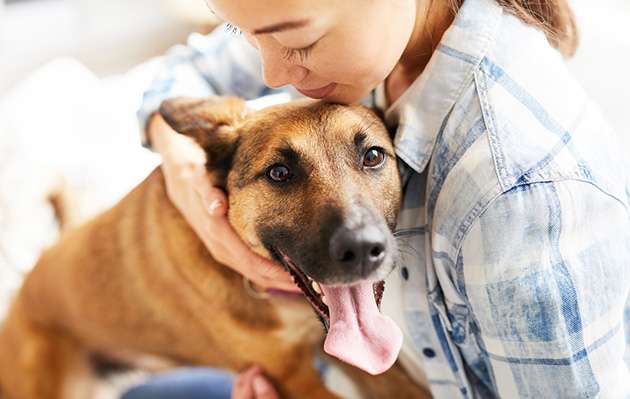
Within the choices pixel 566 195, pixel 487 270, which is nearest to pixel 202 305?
pixel 487 270

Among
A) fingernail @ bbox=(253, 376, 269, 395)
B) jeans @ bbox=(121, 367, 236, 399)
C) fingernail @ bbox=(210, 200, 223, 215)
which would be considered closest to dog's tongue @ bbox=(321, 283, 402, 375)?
fingernail @ bbox=(210, 200, 223, 215)

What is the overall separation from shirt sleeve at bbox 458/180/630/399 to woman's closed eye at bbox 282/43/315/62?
43 centimetres

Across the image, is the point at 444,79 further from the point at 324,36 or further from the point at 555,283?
the point at 555,283

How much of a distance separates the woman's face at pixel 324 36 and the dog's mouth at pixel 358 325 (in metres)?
0.41

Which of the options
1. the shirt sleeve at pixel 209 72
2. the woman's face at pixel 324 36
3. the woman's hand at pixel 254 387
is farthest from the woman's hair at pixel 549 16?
the woman's hand at pixel 254 387

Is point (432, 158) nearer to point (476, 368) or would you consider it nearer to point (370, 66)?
point (370, 66)

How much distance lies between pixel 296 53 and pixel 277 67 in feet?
0.19

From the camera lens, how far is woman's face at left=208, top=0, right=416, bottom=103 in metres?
0.86

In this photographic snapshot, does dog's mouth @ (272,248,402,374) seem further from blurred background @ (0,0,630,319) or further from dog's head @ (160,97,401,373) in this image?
blurred background @ (0,0,630,319)

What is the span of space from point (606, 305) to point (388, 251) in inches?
16.5

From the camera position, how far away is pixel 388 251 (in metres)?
0.98

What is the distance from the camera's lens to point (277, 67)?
981 millimetres

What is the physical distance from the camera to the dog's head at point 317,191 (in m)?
0.97

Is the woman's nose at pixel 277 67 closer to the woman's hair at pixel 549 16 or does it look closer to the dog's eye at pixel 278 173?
the dog's eye at pixel 278 173
